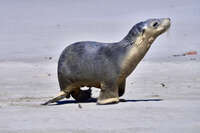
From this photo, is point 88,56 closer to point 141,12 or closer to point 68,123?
point 68,123

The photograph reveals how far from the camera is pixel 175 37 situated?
21.0 metres

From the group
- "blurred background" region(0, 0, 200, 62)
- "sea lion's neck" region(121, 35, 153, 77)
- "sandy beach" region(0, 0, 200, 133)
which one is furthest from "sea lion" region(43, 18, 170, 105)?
"blurred background" region(0, 0, 200, 62)

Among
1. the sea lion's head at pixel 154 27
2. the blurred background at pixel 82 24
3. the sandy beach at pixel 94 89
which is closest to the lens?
the sandy beach at pixel 94 89

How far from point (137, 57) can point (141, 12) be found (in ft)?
55.3

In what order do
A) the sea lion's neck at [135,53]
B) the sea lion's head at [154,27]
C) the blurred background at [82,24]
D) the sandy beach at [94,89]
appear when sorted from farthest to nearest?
the blurred background at [82,24] < the sea lion's neck at [135,53] < the sea lion's head at [154,27] < the sandy beach at [94,89]

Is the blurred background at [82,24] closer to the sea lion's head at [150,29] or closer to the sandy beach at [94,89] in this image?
the sandy beach at [94,89]

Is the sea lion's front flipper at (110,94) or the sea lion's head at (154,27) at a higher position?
the sea lion's head at (154,27)

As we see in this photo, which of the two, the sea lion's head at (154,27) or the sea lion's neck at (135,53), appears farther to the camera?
the sea lion's neck at (135,53)

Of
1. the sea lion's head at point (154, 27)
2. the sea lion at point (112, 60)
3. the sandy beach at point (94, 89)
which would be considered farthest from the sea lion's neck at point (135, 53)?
the sandy beach at point (94, 89)

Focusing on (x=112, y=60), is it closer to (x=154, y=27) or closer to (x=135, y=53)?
(x=135, y=53)

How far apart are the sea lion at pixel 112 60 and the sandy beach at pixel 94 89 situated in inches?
13.6

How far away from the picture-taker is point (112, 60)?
990 centimetres

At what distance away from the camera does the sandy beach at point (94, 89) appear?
7.90 m

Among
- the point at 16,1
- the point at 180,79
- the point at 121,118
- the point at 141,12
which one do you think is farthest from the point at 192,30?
the point at 121,118
